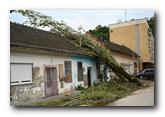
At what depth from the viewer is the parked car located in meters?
4.23

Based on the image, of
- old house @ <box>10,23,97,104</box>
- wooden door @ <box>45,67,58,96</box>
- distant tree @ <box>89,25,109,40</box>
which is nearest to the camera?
old house @ <box>10,23,97,104</box>

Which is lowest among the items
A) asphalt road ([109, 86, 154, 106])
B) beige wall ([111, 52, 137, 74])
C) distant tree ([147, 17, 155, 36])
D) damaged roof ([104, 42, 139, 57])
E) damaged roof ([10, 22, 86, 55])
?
asphalt road ([109, 86, 154, 106])

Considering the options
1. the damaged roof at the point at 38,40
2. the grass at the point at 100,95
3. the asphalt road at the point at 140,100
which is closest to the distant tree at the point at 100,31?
the damaged roof at the point at 38,40

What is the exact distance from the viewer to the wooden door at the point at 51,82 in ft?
14.0

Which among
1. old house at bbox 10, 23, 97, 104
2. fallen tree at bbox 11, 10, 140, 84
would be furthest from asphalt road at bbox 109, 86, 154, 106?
old house at bbox 10, 23, 97, 104

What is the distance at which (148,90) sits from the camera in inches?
166

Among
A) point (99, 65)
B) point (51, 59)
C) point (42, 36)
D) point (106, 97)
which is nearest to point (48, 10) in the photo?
point (42, 36)

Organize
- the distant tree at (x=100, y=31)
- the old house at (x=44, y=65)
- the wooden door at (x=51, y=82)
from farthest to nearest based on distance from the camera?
1. the distant tree at (x=100, y=31)
2. the wooden door at (x=51, y=82)
3. the old house at (x=44, y=65)

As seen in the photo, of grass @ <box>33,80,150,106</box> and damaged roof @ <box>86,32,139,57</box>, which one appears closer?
grass @ <box>33,80,150,106</box>

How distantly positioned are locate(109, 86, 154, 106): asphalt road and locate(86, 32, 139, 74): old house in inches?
13.9

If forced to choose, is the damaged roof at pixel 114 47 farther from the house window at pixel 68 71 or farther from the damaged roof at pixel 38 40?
the house window at pixel 68 71

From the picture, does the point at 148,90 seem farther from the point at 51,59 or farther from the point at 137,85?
the point at 51,59

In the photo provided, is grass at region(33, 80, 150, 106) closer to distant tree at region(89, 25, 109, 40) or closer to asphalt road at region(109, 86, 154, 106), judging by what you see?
asphalt road at region(109, 86, 154, 106)

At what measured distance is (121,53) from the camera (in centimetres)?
437
